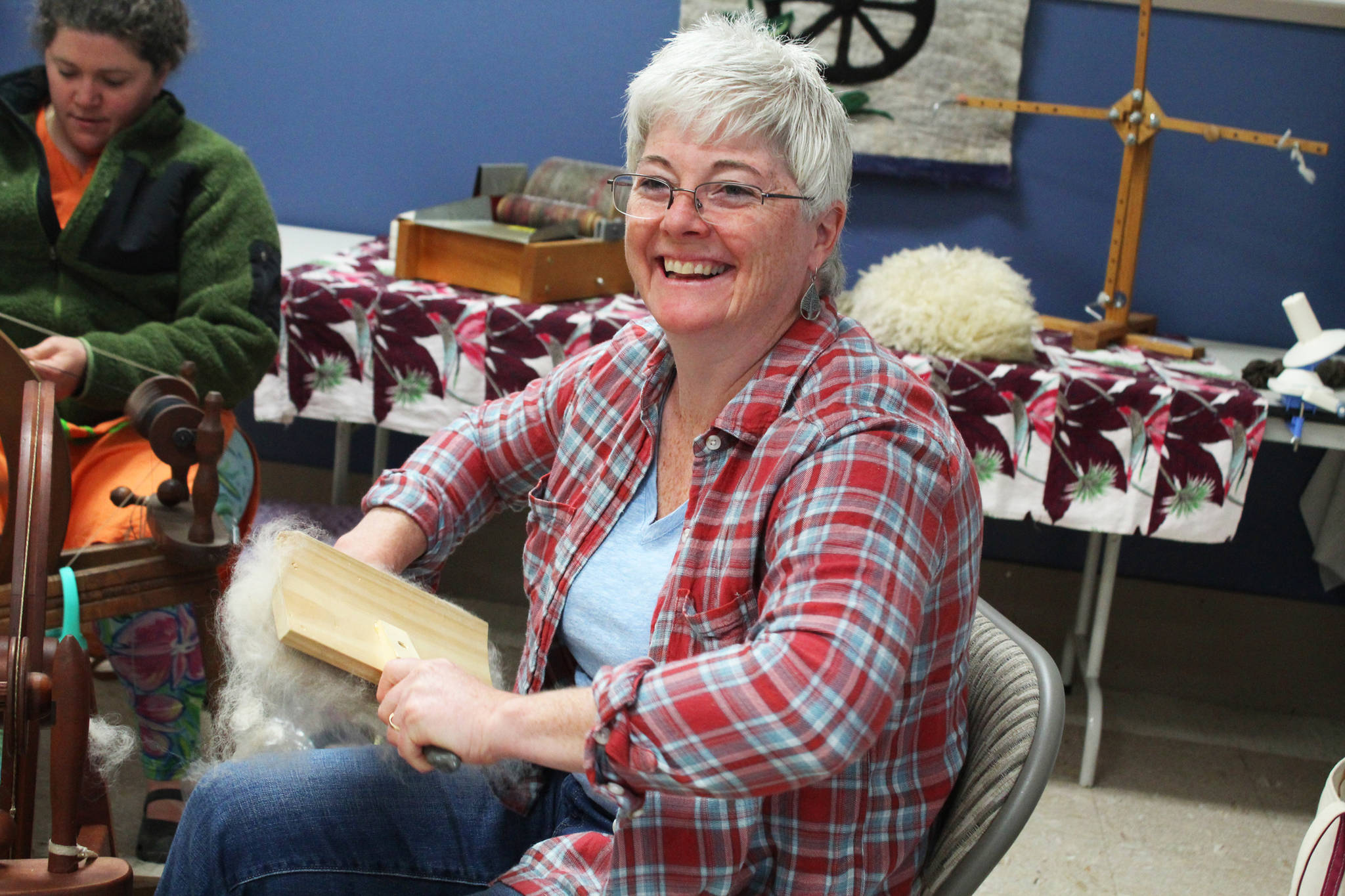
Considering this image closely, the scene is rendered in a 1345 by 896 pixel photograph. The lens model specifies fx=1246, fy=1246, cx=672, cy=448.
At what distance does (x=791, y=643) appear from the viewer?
0.96 metres

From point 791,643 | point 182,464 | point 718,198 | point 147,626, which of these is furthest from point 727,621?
point 147,626

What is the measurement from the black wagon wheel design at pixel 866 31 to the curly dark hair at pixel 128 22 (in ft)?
4.70

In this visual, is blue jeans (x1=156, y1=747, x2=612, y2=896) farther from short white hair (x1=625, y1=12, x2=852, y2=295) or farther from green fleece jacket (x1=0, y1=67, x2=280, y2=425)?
green fleece jacket (x1=0, y1=67, x2=280, y2=425)

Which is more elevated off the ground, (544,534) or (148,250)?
Answer: (148,250)

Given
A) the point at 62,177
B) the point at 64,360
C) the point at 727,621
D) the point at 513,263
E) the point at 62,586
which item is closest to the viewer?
the point at 727,621

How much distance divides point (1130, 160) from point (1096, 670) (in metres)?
1.11

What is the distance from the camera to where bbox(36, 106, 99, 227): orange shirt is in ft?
7.04

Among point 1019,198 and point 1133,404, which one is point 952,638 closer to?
point 1133,404

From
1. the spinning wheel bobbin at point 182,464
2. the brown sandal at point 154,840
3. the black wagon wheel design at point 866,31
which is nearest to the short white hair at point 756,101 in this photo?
the spinning wheel bobbin at point 182,464

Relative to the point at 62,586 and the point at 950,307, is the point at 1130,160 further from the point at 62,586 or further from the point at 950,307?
the point at 62,586

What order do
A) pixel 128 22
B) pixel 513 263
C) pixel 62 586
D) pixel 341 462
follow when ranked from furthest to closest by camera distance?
pixel 341 462
pixel 513 263
pixel 128 22
pixel 62 586

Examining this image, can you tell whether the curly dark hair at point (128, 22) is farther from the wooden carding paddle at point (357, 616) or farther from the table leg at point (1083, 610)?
the table leg at point (1083, 610)

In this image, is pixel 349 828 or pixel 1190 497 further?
pixel 1190 497

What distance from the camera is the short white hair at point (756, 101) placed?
116 cm
